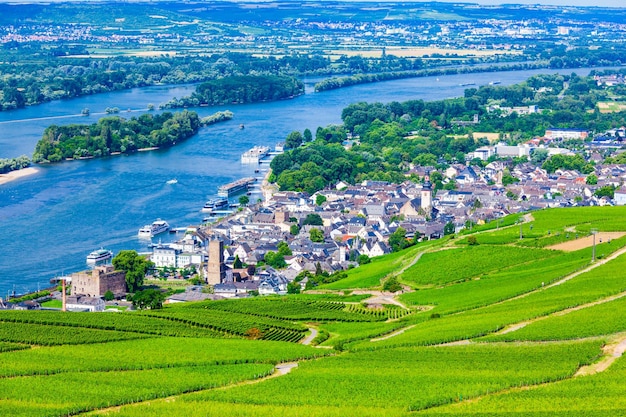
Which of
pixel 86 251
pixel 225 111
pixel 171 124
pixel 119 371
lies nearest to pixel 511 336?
pixel 119 371

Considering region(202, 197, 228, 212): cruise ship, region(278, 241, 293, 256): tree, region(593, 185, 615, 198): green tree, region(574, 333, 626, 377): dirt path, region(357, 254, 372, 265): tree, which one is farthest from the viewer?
region(593, 185, 615, 198): green tree

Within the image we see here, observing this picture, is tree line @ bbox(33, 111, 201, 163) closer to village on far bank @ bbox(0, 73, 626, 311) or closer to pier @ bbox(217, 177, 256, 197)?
pier @ bbox(217, 177, 256, 197)

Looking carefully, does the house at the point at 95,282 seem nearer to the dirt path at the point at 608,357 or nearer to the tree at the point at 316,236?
the tree at the point at 316,236

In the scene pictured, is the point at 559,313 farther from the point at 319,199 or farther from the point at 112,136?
the point at 112,136

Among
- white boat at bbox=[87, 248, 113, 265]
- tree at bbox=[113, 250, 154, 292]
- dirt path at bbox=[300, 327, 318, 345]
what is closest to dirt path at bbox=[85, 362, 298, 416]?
dirt path at bbox=[300, 327, 318, 345]

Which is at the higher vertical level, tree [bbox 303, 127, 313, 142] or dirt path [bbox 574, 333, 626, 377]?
dirt path [bbox 574, 333, 626, 377]

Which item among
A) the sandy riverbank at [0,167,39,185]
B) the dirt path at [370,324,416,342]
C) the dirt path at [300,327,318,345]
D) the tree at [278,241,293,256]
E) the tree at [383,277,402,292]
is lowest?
the sandy riverbank at [0,167,39,185]

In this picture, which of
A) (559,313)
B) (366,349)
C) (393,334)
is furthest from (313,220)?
(366,349)

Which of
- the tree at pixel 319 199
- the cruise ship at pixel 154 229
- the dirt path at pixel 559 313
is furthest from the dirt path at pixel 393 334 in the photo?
the tree at pixel 319 199
